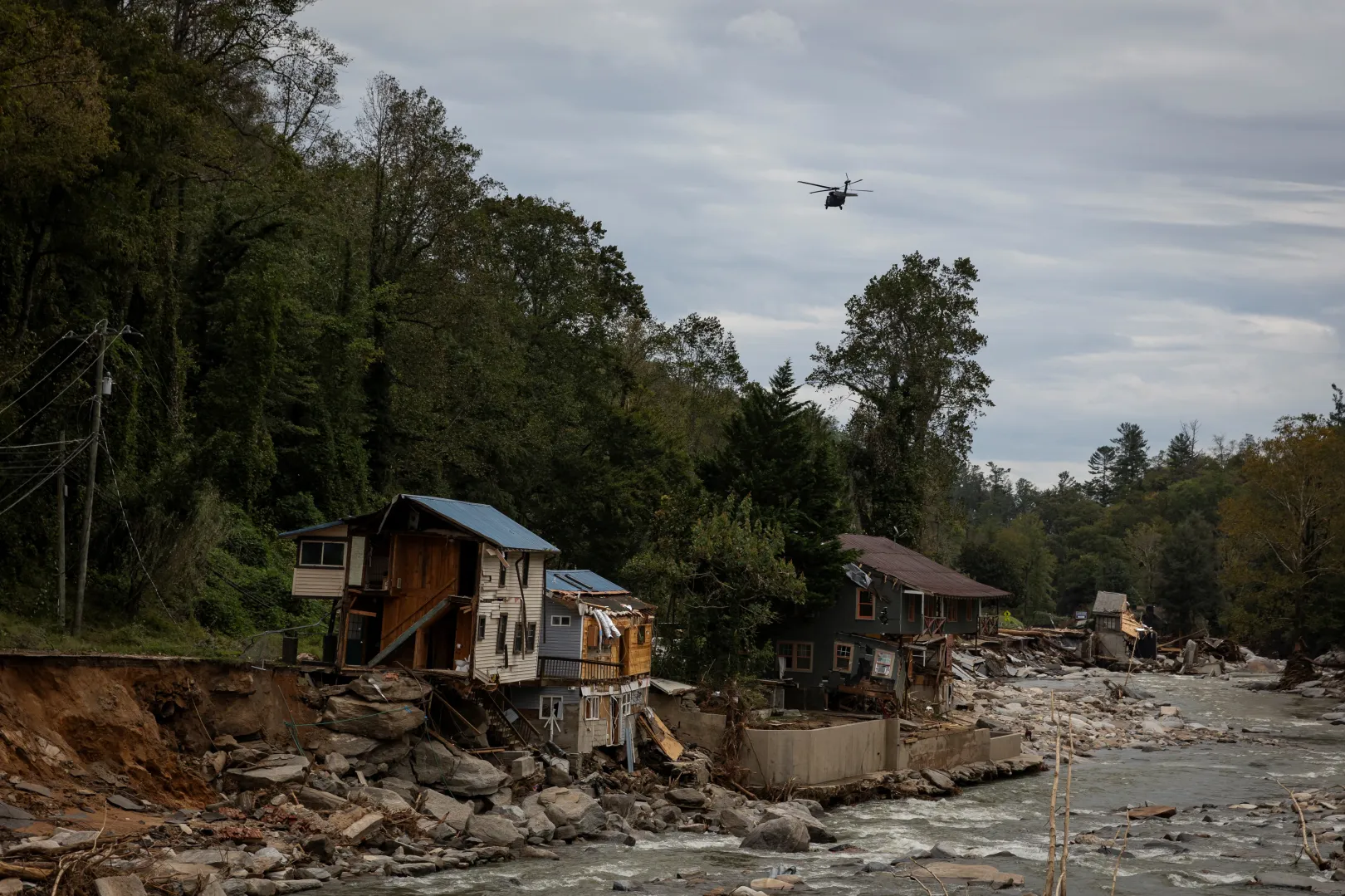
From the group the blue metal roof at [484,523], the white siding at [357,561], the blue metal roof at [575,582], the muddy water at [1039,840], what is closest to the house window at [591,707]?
the blue metal roof at [575,582]

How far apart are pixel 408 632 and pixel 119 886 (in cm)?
1610

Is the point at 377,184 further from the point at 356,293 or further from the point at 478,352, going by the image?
the point at 478,352

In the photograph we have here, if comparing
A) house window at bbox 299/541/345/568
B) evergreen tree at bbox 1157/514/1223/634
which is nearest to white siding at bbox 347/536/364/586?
house window at bbox 299/541/345/568

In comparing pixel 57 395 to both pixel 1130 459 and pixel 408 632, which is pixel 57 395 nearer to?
pixel 408 632

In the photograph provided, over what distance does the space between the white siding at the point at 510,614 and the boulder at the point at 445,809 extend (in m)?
5.59

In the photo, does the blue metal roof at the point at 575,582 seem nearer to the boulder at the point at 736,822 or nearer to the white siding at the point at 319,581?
the white siding at the point at 319,581

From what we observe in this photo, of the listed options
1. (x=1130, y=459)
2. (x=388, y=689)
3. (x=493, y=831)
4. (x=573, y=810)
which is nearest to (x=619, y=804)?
(x=573, y=810)

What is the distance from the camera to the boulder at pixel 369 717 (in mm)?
31688

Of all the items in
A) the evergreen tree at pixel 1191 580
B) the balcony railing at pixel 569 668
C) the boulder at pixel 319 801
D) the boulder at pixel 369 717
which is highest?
the evergreen tree at pixel 1191 580

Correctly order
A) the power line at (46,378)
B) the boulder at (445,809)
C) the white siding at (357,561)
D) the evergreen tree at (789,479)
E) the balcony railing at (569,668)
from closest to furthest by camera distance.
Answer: the boulder at (445,809)
the white siding at (357,561)
the power line at (46,378)
the balcony railing at (569,668)
the evergreen tree at (789,479)

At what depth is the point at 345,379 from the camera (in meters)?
56.8

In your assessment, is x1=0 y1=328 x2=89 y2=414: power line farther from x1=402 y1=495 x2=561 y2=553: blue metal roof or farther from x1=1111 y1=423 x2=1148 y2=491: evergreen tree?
x1=1111 y1=423 x2=1148 y2=491: evergreen tree

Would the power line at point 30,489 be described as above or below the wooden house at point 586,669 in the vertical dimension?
above

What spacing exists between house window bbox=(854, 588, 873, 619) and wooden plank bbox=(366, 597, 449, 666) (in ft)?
75.6
